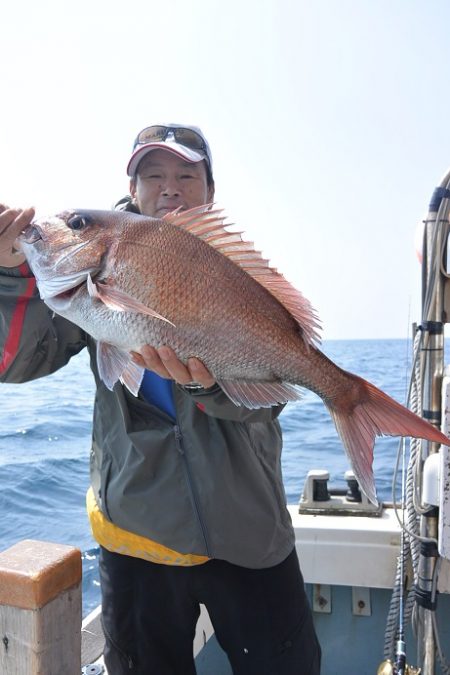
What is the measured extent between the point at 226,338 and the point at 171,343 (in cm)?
17

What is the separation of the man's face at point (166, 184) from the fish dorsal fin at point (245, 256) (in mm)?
575

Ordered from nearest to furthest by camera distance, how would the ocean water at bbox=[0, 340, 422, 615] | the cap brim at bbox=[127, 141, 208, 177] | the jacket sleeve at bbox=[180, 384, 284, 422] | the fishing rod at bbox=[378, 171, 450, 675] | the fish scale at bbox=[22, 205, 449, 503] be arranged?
the fish scale at bbox=[22, 205, 449, 503] → the jacket sleeve at bbox=[180, 384, 284, 422] → the cap brim at bbox=[127, 141, 208, 177] → the fishing rod at bbox=[378, 171, 450, 675] → the ocean water at bbox=[0, 340, 422, 615]

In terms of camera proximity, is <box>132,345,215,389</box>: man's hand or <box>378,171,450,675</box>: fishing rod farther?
<box>378,171,450,675</box>: fishing rod

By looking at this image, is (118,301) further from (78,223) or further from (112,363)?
(78,223)

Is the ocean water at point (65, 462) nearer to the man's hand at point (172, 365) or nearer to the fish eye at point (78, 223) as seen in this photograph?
the man's hand at point (172, 365)

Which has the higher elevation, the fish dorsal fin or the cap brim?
the cap brim

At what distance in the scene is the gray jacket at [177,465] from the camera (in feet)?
6.86

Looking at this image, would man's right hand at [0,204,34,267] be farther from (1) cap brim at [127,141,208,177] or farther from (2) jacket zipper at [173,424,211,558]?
(2) jacket zipper at [173,424,211,558]

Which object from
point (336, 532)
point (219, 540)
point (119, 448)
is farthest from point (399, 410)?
point (336, 532)

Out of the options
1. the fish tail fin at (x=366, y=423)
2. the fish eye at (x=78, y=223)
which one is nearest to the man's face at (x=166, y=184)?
the fish eye at (x=78, y=223)

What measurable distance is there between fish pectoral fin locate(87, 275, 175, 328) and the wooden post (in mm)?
861

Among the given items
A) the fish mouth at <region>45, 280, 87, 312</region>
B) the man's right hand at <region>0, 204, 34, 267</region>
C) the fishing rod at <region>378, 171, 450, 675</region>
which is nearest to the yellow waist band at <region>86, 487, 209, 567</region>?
the fish mouth at <region>45, 280, 87, 312</region>

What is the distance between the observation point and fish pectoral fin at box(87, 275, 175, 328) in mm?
1692

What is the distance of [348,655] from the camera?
11.2 ft
